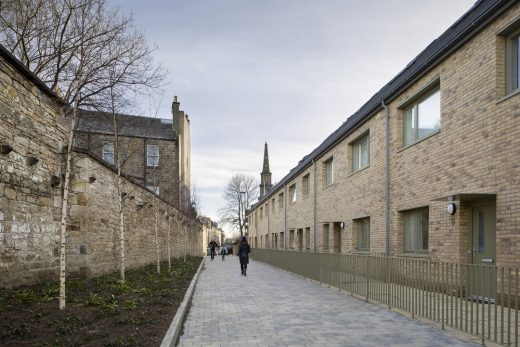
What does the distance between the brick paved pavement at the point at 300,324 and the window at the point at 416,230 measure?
245 cm

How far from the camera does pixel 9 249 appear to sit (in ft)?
24.9

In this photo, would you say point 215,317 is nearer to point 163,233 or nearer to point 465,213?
point 465,213

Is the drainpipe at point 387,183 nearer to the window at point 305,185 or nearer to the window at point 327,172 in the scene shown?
the window at point 327,172

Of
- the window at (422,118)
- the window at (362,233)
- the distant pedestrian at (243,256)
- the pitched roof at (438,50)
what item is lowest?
the distant pedestrian at (243,256)

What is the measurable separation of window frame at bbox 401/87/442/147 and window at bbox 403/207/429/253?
1.88 m

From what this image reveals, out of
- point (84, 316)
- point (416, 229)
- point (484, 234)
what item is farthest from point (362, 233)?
point (84, 316)

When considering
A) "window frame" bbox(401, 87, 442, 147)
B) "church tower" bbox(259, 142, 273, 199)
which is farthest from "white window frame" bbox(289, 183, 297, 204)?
"church tower" bbox(259, 142, 273, 199)

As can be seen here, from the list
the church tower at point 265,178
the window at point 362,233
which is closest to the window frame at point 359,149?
the window at point 362,233

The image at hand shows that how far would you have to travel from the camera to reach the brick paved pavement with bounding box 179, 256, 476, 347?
585cm

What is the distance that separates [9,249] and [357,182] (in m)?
11.1

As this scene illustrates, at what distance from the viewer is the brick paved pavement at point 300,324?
19.2 ft

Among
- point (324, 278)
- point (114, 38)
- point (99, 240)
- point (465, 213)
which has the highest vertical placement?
point (114, 38)

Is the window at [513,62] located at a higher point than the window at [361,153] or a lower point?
higher

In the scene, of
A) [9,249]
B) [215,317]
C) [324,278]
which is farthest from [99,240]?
[324,278]
